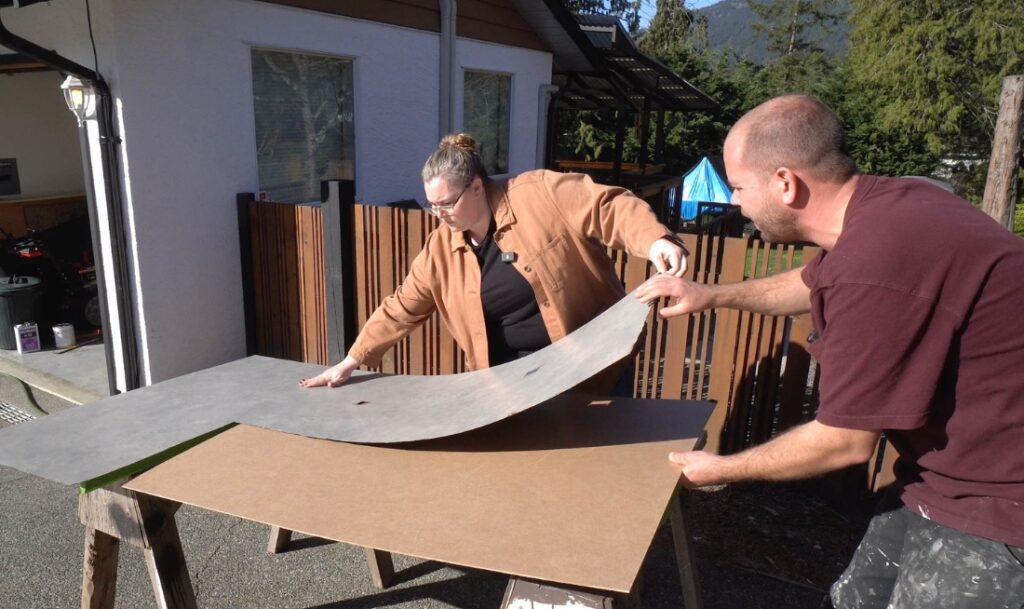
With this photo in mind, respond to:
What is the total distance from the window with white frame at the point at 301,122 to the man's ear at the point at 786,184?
16.7 feet

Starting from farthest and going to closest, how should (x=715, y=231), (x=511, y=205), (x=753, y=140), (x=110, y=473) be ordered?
(x=715, y=231) < (x=511, y=205) < (x=110, y=473) < (x=753, y=140)

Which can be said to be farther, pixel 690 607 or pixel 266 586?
pixel 266 586

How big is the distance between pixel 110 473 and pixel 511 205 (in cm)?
152

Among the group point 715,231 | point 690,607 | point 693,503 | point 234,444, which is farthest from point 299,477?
point 715,231

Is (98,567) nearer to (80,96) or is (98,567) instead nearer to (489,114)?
(80,96)

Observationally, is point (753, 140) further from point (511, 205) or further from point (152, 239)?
point (152, 239)

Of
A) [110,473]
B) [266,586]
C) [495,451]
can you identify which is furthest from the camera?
[266,586]

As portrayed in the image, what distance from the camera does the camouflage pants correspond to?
4.88 ft

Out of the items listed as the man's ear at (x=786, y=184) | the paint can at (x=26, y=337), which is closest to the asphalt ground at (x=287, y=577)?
the man's ear at (x=786, y=184)

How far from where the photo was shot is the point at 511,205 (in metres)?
2.64

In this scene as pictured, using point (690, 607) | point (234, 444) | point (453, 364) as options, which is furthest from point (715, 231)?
point (234, 444)

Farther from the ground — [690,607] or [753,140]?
[753,140]

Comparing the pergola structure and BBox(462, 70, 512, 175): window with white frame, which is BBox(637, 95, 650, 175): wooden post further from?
BBox(462, 70, 512, 175): window with white frame

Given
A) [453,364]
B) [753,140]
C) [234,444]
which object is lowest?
[453,364]
